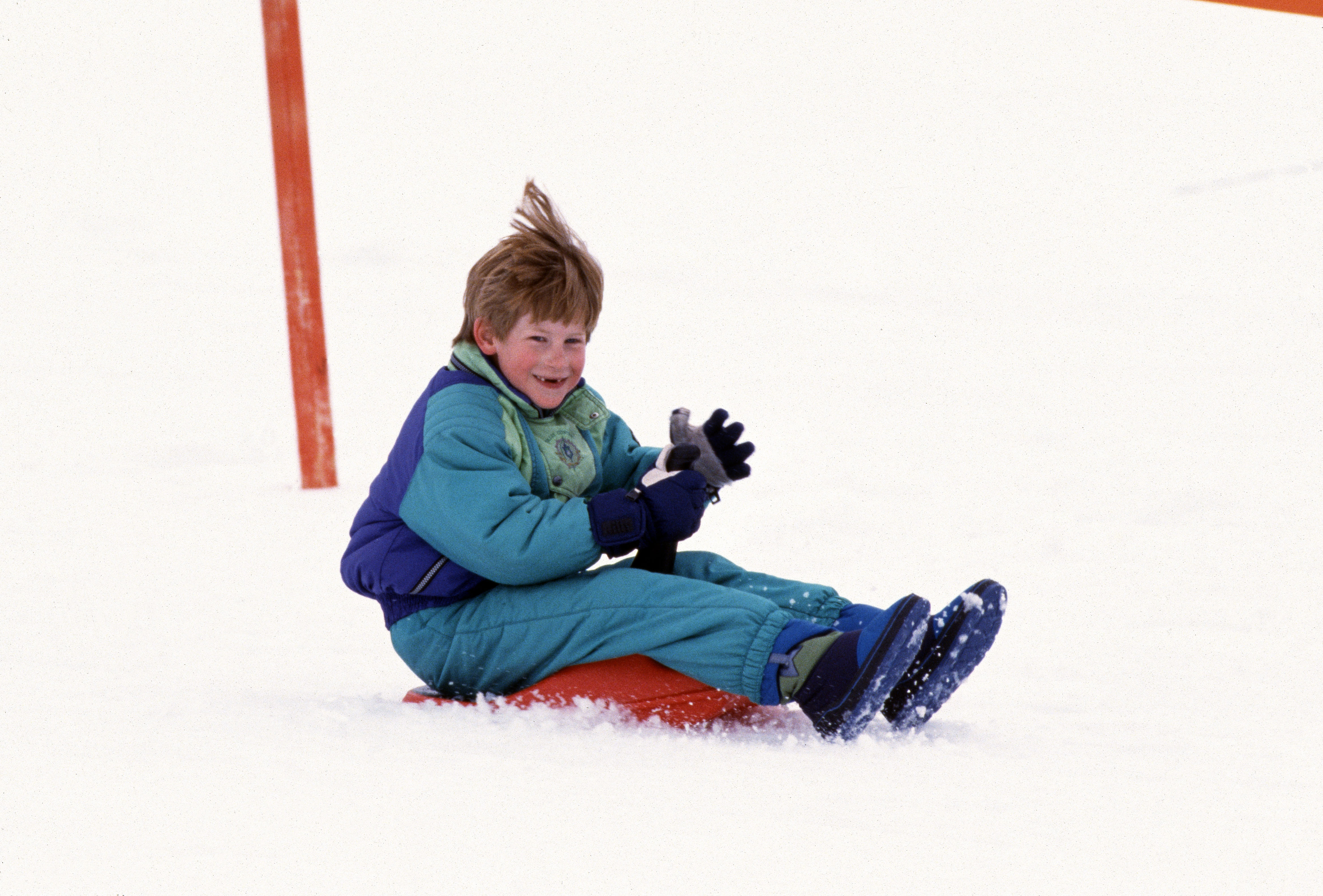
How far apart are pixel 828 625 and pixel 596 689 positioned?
1.33 ft

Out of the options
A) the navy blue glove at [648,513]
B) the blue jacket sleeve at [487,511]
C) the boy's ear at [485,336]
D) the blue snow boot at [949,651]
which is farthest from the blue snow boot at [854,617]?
the boy's ear at [485,336]

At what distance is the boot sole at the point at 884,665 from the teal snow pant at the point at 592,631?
0.43ft

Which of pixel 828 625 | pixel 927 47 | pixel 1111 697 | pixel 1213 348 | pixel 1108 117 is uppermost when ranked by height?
pixel 927 47

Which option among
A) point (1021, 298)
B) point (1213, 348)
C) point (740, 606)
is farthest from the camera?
point (1021, 298)

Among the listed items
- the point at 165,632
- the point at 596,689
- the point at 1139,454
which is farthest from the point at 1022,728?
the point at 1139,454

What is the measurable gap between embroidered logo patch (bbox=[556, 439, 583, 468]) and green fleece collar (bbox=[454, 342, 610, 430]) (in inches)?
1.8

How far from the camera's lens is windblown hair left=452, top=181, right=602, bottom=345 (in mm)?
1933

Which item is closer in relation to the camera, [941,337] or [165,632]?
[165,632]

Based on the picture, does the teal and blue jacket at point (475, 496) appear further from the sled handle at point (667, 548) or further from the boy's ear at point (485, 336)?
the sled handle at point (667, 548)

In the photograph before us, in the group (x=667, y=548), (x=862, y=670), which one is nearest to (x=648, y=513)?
(x=667, y=548)

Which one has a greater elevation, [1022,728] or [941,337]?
[941,337]

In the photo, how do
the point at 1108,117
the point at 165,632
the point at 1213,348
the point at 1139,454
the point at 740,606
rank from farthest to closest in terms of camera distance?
the point at 1108,117 → the point at 1213,348 → the point at 1139,454 → the point at 165,632 → the point at 740,606

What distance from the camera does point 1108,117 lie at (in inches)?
247

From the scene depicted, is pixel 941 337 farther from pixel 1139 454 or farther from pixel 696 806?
pixel 696 806
